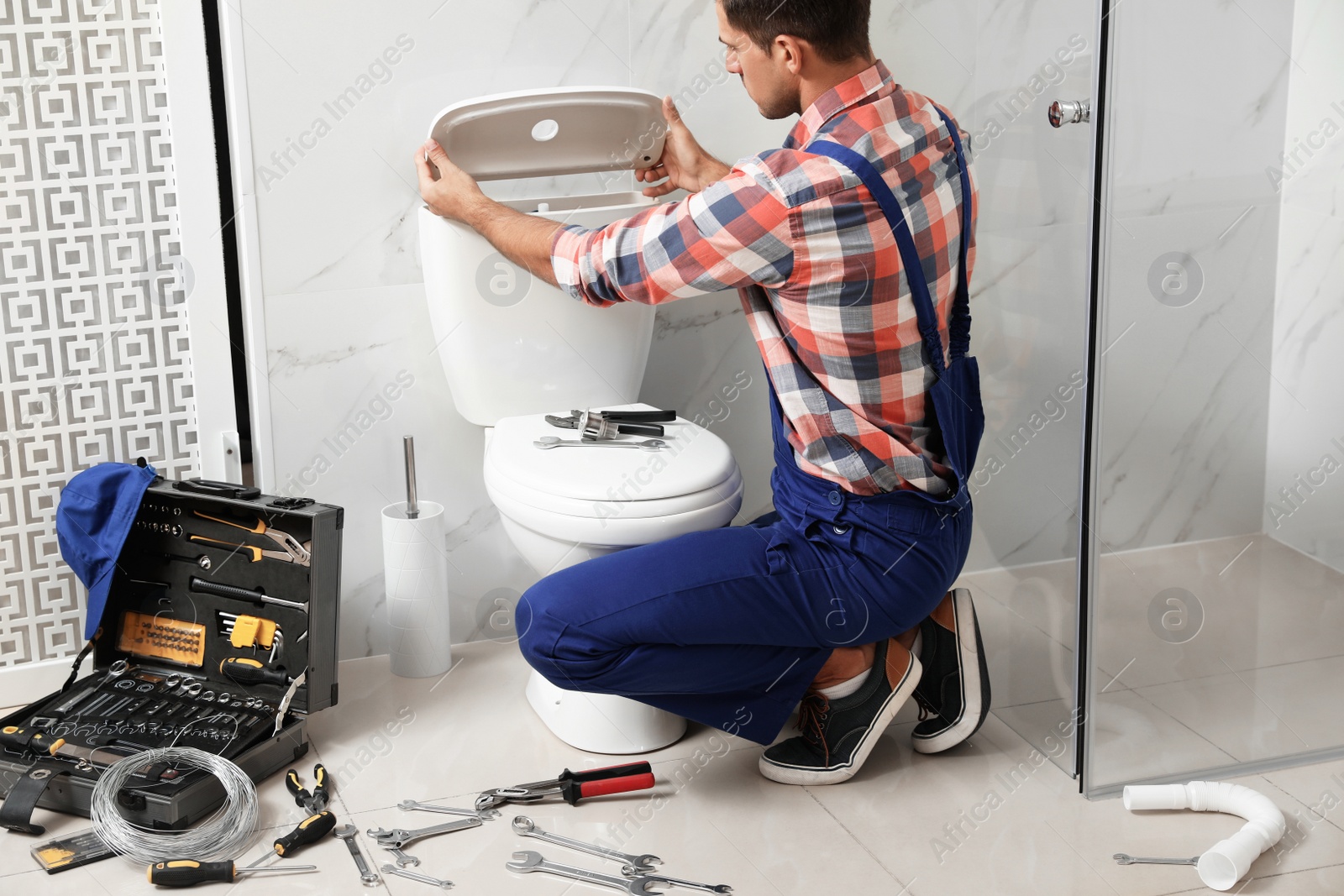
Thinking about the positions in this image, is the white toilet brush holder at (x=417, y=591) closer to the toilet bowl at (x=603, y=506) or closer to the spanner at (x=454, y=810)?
the toilet bowl at (x=603, y=506)

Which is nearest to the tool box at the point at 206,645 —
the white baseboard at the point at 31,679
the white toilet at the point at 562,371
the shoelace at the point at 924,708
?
the white baseboard at the point at 31,679

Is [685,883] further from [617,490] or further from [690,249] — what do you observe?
[690,249]

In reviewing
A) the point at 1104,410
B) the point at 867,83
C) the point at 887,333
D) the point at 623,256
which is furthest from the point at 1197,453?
the point at 623,256

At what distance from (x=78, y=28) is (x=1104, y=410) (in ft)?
5.17

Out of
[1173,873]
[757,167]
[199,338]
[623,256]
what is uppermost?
[757,167]

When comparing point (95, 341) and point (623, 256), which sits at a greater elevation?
point (623, 256)

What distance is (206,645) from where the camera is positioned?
1939mm

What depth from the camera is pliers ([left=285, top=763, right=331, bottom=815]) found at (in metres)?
1.70

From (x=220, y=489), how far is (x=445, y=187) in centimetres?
58

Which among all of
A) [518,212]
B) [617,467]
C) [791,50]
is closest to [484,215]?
[518,212]

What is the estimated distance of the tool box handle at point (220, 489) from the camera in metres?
1.89

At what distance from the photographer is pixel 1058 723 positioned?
6.29 feet

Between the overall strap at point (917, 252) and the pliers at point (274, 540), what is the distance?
948 millimetres

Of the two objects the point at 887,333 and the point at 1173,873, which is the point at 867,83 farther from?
the point at 1173,873
